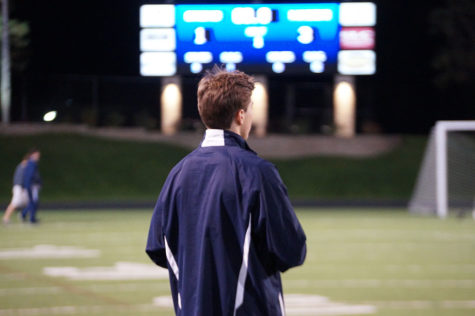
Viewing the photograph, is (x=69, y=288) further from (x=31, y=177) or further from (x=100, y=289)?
(x=31, y=177)

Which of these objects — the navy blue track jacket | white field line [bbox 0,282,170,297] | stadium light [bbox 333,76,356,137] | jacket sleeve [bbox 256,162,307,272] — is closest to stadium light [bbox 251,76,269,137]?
stadium light [bbox 333,76,356,137]

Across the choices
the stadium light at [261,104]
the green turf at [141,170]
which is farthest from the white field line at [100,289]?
the stadium light at [261,104]

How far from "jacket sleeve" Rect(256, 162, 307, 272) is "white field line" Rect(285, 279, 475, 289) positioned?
7.19 metres

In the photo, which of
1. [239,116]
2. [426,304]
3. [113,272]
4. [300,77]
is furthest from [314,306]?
[300,77]

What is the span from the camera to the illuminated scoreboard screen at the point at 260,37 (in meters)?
24.7

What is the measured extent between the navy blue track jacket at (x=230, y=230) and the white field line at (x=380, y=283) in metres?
7.08

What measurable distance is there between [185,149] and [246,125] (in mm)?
31992

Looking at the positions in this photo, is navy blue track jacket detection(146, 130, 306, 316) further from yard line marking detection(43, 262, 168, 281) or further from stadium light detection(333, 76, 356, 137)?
stadium light detection(333, 76, 356, 137)

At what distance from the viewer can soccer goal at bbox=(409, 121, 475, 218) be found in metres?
22.2

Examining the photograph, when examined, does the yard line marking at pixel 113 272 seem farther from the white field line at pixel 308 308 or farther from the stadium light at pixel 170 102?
the stadium light at pixel 170 102

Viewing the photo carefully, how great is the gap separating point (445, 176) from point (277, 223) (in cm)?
1960

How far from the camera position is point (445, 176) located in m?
22.1

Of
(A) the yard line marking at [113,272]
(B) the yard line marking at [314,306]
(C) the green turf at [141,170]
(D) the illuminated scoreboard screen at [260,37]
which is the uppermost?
(D) the illuminated scoreboard screen at [260,37]

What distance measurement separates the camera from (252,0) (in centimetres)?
2472
